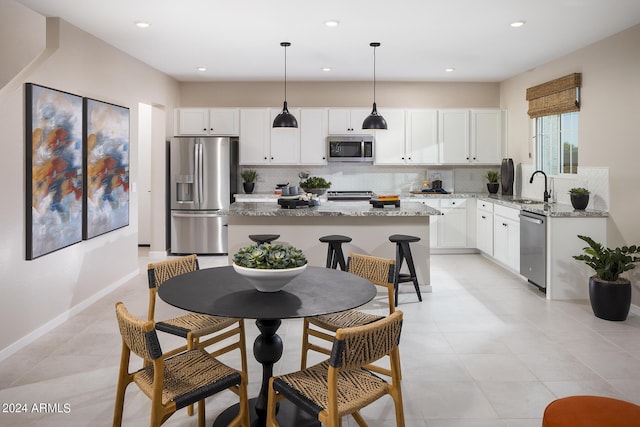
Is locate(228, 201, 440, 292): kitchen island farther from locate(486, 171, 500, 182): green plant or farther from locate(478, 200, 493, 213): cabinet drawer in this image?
locate(486, 171, 500, 182): green plant

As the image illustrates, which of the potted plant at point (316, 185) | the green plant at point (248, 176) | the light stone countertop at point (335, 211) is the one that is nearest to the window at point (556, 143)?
the light stone countertop at point (335, 211)

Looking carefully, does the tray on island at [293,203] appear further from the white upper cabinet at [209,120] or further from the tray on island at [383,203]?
the white upper cabinet at [209,120]


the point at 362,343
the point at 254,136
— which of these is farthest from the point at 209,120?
the point at 362,343

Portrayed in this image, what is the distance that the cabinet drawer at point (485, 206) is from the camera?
668 cm

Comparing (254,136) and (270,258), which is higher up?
(254,136)

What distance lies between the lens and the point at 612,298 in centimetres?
424

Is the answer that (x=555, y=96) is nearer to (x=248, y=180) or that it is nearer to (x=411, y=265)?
(x=411, y=265)

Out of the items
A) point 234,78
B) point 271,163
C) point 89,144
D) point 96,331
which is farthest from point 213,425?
point 234,78

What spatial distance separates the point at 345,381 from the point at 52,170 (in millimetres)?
3203

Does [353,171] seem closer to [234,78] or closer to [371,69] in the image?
[371,69]

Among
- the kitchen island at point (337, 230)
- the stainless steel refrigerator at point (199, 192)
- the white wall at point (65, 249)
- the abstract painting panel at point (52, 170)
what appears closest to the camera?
the white wall at point (65, 249)

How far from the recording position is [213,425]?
256cm

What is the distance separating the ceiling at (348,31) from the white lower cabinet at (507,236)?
1890mm

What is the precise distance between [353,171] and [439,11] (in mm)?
3825
